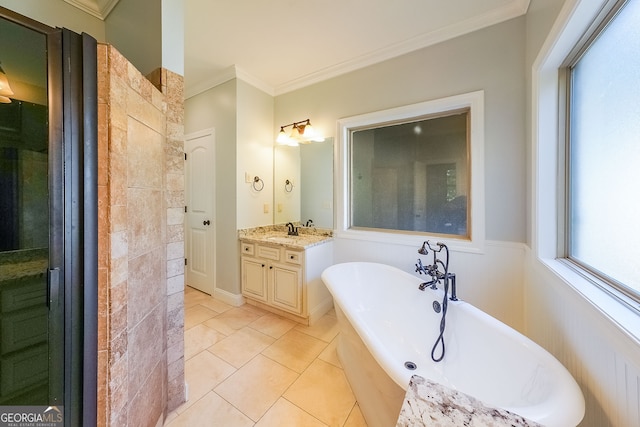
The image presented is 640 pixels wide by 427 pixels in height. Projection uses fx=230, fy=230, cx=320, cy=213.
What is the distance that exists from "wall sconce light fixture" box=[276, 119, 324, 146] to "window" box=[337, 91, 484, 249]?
380 mm

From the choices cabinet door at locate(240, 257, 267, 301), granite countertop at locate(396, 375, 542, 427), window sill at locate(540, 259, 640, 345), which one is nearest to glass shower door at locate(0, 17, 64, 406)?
granite countertop at locate(396, 375, 542, 427)

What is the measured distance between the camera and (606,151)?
104cm

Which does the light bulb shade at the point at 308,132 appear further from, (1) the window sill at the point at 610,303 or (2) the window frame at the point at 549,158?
(1) the window sill at the point at 610,303

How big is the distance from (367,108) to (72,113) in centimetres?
231

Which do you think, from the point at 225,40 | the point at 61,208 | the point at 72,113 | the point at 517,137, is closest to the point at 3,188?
the point at 61,208

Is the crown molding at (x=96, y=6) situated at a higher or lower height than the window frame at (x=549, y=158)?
higher

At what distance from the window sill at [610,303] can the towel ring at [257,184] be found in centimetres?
281

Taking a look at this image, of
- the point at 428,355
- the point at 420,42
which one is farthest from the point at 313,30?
the point at 428,355

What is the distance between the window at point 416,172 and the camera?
79.4 inches

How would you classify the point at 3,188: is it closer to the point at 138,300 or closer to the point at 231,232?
the point at 138,300

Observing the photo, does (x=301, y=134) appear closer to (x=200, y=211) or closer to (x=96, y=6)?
(x=200, y=211)

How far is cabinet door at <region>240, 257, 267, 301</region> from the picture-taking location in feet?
8.65

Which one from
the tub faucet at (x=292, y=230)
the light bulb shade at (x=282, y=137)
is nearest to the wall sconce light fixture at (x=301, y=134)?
the light bulb shade at (x=282, y=137)

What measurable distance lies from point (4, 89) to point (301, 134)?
231 cm
